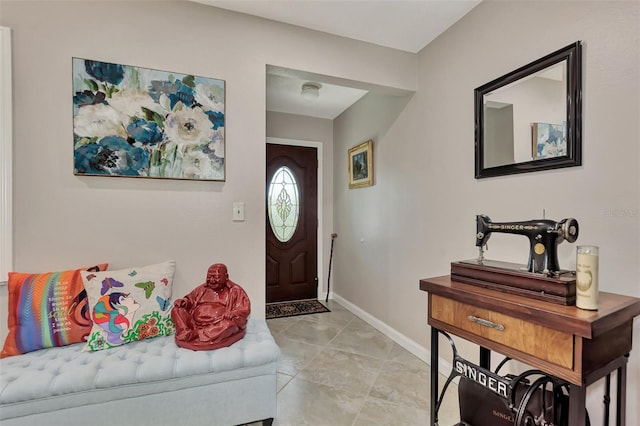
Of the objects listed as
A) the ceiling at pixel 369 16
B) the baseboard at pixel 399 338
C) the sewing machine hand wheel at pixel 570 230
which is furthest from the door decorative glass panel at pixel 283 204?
the sewing machine hand wheel at pixel 570 230

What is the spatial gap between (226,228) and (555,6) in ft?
7.58

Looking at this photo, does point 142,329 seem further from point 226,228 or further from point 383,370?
point 383,370

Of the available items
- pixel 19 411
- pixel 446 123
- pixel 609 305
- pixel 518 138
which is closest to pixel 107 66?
pixel 19 411

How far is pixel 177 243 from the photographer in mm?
1961

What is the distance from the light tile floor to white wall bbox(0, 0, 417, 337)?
616 mm

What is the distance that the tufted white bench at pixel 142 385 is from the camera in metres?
1.29

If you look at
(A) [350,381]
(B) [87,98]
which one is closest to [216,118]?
(B) [87,98]

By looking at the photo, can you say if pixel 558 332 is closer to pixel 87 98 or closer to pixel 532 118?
pixel 532 118

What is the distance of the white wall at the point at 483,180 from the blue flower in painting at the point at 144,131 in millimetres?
2020

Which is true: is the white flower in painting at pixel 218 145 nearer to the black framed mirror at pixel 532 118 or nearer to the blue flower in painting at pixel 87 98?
the blue flower in painting at pixel 87 98

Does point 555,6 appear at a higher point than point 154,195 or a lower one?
higher

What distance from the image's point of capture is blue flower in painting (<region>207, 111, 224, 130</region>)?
200cm

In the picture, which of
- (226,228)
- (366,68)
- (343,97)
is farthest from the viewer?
(343,97)

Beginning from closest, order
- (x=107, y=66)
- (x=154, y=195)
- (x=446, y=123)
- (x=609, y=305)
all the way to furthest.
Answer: (x=609, y=305) < (x=107, y=66) < (x=154, y=195) < (x=446, y=123)
